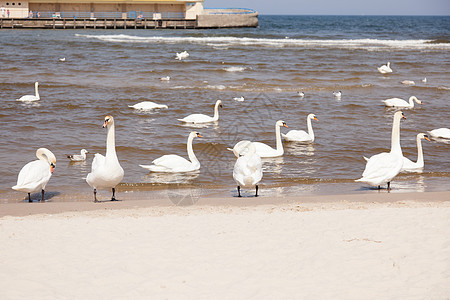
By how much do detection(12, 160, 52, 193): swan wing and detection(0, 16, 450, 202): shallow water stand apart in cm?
59

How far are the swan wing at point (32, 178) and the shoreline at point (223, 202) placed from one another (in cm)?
23

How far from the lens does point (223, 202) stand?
7695mm

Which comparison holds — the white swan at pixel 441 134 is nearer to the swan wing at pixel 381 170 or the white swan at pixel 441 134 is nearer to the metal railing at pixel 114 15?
the swan wing at pixel 381 170

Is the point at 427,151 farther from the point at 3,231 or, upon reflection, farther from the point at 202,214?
the point at 3,231

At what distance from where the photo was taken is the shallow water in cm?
977

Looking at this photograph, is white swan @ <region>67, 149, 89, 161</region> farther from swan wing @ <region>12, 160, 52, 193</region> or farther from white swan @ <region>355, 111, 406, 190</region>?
white swan @ <region>355, 111, 406, 190</region>

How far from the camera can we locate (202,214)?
669 cm

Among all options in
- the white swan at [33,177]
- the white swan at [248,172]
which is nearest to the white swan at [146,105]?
the white swan at [33,177]

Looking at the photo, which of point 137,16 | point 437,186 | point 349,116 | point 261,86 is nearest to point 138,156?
point 437,186

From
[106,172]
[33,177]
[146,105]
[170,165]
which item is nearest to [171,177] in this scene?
[170,165]

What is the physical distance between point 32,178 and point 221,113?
8.99 meters

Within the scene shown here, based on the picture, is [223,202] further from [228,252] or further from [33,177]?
[33,177]

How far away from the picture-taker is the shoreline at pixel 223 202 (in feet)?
23.6

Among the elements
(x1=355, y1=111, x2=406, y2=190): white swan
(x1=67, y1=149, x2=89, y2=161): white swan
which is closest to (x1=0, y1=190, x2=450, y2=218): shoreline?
(x1=355, y1=111, x2=406, y2=190): white swan
